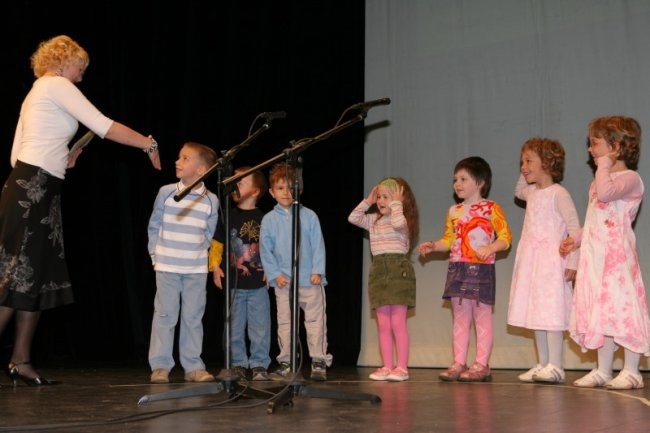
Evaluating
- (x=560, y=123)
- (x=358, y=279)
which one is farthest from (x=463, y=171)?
(x=358, y=279)

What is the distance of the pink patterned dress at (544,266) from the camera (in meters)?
4.14

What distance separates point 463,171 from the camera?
4488 mm

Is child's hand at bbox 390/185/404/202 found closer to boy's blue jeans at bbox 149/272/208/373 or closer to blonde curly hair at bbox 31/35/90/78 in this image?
boy's blue jeans at bbox 149/272/208/373

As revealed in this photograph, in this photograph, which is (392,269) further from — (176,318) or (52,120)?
(52,120)

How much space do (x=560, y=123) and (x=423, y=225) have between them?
3.71 ft

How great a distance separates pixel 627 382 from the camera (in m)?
3.71

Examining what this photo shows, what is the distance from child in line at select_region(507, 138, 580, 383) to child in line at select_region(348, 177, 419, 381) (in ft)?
1.92

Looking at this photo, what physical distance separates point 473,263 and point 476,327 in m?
0.34

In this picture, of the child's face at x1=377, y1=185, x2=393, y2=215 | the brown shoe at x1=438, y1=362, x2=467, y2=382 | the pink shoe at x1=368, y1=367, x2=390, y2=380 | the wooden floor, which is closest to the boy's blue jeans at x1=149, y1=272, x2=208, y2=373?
the wooden floor

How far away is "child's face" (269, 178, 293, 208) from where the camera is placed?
4605mm

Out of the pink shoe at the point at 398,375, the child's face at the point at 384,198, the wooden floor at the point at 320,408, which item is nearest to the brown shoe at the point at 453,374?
the pink shoe at the point at 398,375

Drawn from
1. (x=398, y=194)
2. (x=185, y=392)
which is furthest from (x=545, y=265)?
(x=185, y=392)

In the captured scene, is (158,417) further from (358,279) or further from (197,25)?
(197,25)

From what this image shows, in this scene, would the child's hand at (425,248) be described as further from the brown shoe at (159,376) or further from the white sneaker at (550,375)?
the brown shoe at (159,376)
